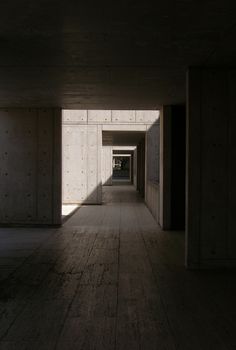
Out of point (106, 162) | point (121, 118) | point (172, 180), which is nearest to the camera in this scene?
point (172, 180)

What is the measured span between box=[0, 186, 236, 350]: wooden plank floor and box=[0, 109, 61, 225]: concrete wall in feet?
6.16

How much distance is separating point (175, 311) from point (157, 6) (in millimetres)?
2860

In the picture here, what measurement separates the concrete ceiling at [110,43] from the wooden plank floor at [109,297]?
9.19 ft

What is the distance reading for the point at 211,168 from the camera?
20.5 ft

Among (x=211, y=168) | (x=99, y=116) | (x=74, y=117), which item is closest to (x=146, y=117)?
(x=99, y=116)

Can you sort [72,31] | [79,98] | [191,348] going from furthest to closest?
1. [79,98]
2. [72,31]
3. [191,348]

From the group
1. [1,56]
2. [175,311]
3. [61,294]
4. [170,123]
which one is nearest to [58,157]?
[170,123]

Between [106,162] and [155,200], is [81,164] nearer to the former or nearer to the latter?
[155,200]

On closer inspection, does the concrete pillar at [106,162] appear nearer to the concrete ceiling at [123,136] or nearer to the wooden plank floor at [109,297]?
the concrete ceiling at [123,136]

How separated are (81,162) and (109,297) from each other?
12244 millimetres

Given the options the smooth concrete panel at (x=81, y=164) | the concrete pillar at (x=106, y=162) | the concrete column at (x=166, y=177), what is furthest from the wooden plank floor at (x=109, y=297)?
the concrete pillar at (x=106, y=162)

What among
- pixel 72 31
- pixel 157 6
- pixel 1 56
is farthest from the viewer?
pixel 1 56

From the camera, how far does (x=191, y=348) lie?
134 inches

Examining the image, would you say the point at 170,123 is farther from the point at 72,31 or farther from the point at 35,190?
the point at 72,31
